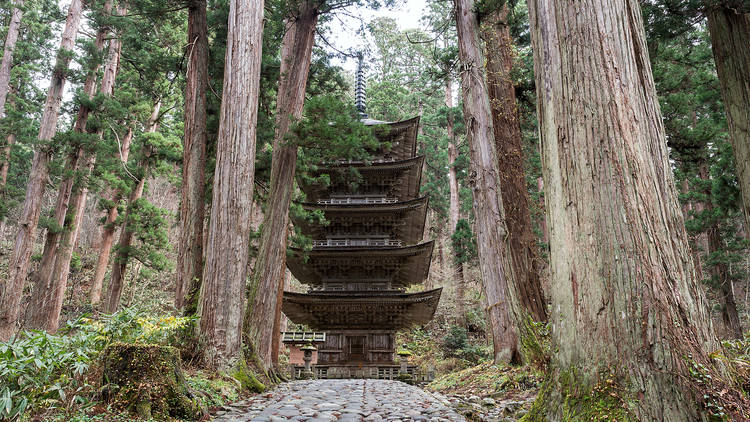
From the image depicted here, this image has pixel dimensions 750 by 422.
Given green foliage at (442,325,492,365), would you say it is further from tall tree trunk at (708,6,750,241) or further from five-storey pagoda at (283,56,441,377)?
tall tree trunk at (708,6,750,241)

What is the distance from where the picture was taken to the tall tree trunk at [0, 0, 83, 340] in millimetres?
8875

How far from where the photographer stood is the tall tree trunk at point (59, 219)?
29.5 ft

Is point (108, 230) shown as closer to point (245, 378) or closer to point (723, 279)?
point (245, 378)

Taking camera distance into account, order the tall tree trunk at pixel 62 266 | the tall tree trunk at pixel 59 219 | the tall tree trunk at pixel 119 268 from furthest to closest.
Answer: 1. the tall tree trunk at pixel 119 268
2. the tall tree trunk at pixel 62 266
3. the tall tree trunk at pixel 59 219

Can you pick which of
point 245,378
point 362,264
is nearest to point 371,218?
point 362,264

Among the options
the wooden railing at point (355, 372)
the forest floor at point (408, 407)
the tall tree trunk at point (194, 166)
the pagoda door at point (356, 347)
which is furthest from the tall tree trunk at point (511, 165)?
the pagoda door at point (356, 347)

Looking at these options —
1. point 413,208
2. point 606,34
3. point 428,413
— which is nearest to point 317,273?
point 413,208

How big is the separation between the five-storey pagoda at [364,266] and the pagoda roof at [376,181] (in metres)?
0.04

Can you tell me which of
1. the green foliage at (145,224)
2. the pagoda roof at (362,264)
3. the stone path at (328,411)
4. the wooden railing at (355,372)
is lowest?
the wooden railing at (355,372)

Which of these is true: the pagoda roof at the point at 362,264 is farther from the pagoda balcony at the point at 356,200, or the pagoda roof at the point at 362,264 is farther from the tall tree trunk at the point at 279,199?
the tall tree trunk at the point at 279,199

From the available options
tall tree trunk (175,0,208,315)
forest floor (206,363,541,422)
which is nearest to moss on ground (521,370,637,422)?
forest floor (206,363,541,422)

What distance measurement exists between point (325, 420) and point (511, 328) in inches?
157

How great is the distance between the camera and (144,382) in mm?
2945

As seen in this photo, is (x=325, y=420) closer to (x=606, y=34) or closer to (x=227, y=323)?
(x=227, y=323)
